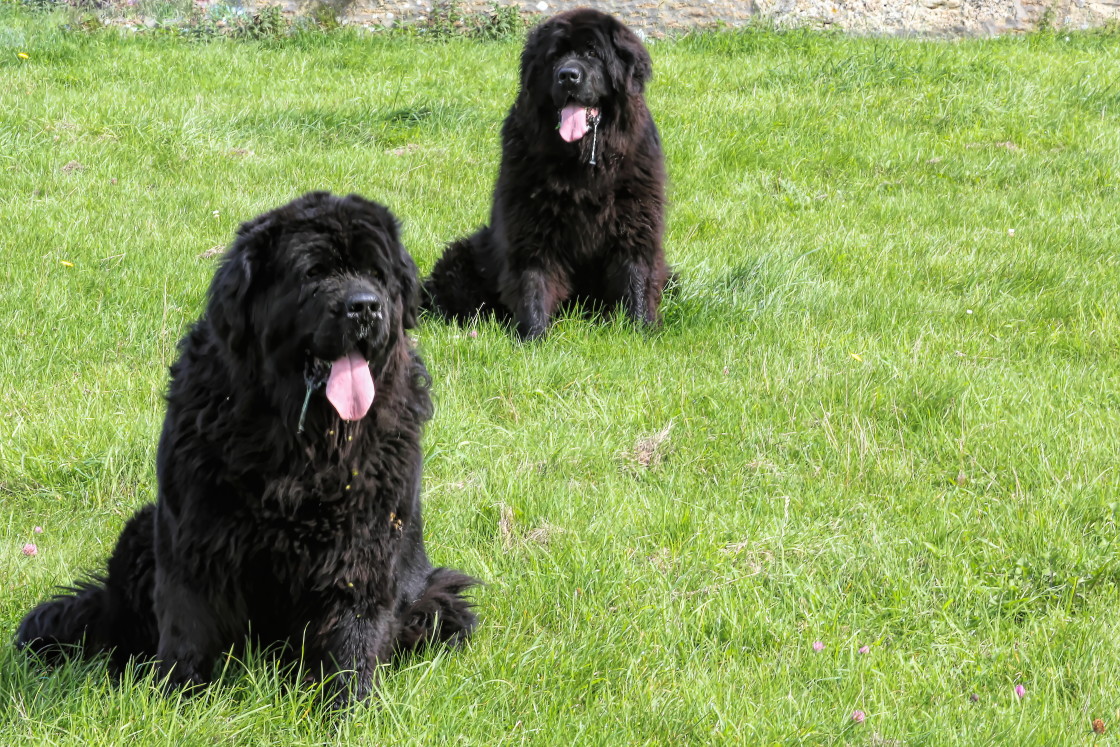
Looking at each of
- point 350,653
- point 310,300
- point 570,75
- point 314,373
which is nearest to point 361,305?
point 310,300

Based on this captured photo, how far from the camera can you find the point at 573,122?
19.4ft

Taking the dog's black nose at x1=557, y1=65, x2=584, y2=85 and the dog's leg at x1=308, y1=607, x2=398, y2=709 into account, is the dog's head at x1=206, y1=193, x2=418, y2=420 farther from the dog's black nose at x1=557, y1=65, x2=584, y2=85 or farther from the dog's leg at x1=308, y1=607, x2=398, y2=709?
the dog's black nose at x1=557, y1=65, x2=584, y2=85

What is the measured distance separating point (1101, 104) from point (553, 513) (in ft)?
27.4

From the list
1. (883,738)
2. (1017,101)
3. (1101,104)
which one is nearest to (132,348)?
(883,738)

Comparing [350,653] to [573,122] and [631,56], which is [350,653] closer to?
[573,122]

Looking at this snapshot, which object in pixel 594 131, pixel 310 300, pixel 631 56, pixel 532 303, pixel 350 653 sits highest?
pixel 631 56

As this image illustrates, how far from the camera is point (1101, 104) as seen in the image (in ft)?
33.4

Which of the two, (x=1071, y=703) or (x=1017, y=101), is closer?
(x=1071, y=703)

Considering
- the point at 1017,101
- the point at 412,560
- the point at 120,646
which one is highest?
the point at 1017,101

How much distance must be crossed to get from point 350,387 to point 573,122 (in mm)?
3352

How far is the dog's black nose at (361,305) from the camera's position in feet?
9.18

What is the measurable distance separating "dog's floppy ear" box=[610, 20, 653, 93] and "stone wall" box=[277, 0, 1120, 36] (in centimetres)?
827

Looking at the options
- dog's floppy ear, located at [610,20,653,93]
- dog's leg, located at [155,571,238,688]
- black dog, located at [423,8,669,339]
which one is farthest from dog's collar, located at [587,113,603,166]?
dog's leg, located at [155,571,238,688]

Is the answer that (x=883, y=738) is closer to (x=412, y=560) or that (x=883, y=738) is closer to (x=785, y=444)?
(x=412, y=560)
